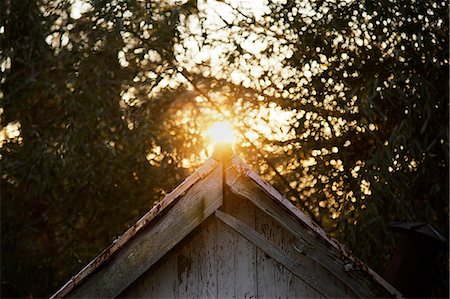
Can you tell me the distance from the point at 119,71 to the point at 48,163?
144 cm

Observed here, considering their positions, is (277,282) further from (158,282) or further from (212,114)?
(212,114)

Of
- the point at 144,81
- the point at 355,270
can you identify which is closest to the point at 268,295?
the point at 355,270

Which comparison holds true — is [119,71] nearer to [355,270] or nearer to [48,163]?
[48,163]

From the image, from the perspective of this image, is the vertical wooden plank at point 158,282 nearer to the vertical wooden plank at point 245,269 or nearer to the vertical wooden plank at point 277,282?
the vertical wooden plank at point 245,269

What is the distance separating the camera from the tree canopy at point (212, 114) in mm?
7508

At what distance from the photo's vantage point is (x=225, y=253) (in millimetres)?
3783

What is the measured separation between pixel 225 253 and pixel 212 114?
17.1ft

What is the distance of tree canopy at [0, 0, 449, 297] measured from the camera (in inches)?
296

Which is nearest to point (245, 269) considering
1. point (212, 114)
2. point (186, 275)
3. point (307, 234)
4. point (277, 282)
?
point (277, 282)

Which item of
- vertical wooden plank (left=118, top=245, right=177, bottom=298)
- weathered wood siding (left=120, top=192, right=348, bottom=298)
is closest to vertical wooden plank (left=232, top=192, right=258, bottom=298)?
weathered wood siding (left=120, top=192, right=348, bottom=298)

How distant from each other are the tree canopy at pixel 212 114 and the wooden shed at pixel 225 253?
370 centimetres

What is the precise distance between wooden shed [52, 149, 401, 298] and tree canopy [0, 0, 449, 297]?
370 centimetres

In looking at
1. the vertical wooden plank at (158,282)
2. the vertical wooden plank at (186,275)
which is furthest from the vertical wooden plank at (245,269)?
the vertical wooden plank at (158,282)

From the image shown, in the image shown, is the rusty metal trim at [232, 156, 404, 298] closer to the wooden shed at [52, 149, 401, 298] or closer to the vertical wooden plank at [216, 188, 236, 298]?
the wooden shed at [52, 149, 401, 298]
